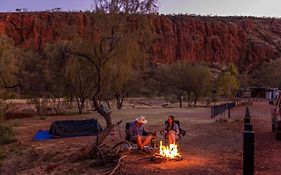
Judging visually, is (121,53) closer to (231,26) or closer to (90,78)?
(90,78)

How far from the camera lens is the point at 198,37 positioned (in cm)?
12106

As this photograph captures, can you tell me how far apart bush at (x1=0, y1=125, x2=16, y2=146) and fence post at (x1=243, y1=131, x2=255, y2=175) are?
15270mm

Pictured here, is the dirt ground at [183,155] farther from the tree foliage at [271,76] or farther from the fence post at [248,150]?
the tree foliage at [271,76]

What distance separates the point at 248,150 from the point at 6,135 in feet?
52.4

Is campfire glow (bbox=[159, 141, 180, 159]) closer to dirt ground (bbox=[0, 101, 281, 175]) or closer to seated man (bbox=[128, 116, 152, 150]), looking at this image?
dirt ground (bbox=[0, 101, 281, 175])

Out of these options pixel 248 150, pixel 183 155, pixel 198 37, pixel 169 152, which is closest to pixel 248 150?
pixel 248 150

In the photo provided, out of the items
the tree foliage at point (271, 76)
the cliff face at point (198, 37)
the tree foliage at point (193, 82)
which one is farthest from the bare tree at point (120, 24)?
the cliff face at point (198, 37)

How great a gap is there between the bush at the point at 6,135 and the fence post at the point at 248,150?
1527 centimetres

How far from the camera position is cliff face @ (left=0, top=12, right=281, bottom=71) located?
11019 cm

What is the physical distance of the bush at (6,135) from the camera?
65.9 feet

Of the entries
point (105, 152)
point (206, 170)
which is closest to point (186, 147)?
point (105, 152)

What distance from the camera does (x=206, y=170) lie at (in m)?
11.5

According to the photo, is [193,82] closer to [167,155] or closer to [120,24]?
[120,24]

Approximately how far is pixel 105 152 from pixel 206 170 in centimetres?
347
